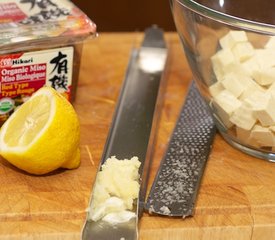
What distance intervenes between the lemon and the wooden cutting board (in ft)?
0.11

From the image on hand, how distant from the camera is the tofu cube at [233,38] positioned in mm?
1114

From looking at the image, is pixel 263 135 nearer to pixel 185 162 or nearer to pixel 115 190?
pixel 185 162

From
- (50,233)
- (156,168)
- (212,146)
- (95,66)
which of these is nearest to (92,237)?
(50,233)

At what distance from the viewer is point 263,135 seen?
108 cm

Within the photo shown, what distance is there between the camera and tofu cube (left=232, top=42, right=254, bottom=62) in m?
1.10

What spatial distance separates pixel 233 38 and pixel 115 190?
1.06ft

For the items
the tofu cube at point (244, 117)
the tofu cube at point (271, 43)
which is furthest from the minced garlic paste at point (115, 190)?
the tofu cube at point (271, 43)

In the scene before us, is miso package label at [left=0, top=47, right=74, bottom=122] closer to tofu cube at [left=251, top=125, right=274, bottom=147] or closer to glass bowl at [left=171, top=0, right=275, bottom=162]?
glass bowl at [left=171, top=0, right=275, bottom=162]

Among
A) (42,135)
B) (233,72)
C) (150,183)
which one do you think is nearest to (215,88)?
(233,72)

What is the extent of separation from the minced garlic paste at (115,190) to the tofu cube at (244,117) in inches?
6.8

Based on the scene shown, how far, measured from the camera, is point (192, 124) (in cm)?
119

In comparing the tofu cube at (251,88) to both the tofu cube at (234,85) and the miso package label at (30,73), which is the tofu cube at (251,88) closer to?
the tofu cube at (234,85)

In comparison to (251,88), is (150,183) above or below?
below

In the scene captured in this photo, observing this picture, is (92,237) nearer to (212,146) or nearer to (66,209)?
(66,209)
